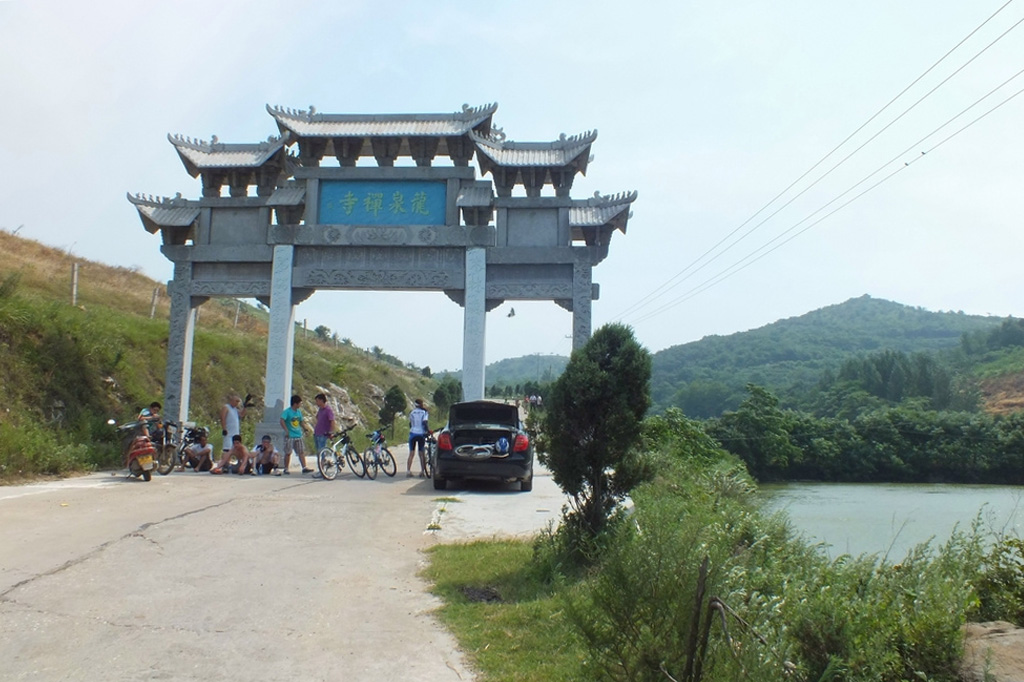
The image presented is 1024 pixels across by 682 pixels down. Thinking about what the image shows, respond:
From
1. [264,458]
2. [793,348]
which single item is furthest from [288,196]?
[793,348]

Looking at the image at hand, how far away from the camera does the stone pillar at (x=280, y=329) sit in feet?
54.5

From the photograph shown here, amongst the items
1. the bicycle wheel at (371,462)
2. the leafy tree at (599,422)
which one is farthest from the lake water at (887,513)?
the bicycle wheel at (371,462)

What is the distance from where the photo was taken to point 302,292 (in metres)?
17.2

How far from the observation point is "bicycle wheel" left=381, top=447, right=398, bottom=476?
597 inches

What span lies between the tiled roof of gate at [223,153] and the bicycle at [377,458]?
676 centimetres

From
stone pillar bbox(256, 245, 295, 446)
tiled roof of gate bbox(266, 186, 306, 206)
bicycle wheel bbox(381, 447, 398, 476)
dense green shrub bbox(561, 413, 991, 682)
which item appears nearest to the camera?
dense green shrub bbox(561, 413, 991, 682)

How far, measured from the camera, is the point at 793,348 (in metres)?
94.8

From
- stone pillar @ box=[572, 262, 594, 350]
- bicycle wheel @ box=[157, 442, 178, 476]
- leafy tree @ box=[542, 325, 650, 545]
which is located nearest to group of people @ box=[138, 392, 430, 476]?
bicycle wheel @ box=[157, 442, 178, 476]

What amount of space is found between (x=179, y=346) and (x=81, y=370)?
197 centimetres

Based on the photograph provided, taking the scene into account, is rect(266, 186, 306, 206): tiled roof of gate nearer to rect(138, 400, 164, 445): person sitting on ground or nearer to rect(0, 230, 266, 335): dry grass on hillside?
rect(138, 400, 164, 445): person sitting on ground

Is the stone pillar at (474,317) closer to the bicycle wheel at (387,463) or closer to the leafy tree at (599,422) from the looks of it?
the bicycle wheel at (387,463)

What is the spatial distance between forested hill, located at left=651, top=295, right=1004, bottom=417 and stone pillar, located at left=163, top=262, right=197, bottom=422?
118 feet

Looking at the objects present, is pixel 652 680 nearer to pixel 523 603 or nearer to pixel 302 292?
pixel 523 603

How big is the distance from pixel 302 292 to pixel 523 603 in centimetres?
1289
